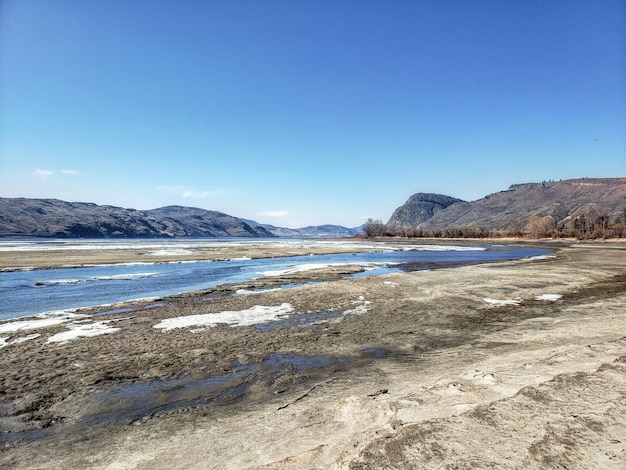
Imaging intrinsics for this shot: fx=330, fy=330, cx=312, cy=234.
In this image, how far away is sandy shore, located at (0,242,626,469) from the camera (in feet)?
16.1

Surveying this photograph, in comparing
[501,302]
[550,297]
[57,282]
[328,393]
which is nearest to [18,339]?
[328,393]

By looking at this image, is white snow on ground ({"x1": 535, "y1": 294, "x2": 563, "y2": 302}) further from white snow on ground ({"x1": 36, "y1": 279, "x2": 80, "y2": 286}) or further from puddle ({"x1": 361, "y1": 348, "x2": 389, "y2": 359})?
white snow on ground ({"x1": 36, "y1": 279, "x2": 80, "y2": 286})

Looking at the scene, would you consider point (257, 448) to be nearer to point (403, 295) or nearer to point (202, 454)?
point (202, 454)

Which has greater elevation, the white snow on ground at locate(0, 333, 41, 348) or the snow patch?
the white snow on ground at locate(0, 333, 41, 348)

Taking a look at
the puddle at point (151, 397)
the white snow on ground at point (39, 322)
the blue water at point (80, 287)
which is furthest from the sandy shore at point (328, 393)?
the blue water at point (80, 287)

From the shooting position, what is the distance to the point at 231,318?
1562 centimetres

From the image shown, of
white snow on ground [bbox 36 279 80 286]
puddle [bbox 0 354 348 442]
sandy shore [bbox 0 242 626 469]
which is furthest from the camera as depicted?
white snow on ground [bbox 36 279 80 286]

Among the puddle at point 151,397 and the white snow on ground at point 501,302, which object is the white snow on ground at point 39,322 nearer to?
the puddle at point 151,397

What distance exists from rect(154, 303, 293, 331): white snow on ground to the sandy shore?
0.65 metres

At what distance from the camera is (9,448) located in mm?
6039

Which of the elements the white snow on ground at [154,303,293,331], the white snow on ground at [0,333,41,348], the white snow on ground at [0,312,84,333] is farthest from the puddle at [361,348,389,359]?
the white snow on ground at [0,312,84,333]

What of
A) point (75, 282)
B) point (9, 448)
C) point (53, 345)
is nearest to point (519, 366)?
point (9, 448)

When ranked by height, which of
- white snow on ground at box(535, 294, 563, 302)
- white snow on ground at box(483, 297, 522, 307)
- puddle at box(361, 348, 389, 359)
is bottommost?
puddle at box(361, 348, 389, 359)

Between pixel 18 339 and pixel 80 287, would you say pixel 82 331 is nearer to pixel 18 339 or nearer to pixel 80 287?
pixel 18 339
